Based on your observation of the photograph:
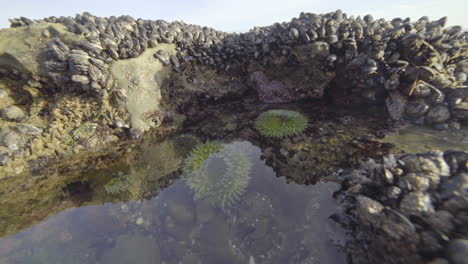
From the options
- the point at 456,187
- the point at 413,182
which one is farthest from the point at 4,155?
the point at 456,187

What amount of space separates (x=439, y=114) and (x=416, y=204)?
10.4 feet

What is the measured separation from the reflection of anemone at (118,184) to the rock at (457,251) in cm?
463

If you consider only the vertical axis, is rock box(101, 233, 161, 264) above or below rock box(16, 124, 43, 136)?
below

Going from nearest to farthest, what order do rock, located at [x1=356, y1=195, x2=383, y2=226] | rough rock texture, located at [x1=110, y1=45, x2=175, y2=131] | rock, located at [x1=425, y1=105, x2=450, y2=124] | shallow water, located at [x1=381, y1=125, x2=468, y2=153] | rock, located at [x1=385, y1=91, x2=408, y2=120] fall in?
rock, located at [x1=356, y1=195, x2=383, y2=226] < shallow water, located at [x1=381, y1=125, x2=468, y2=153] < rock, located at [x1=425, y1=105, x2=450, y2=124] < rock, located at [x1=385, y1=91, x2=408, y2=120] < rough rock texture, located at [x1=110, y1=45, x2=175, y2=131]

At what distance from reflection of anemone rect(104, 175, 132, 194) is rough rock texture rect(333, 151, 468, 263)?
12.6 ft

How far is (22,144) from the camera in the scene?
4.91m

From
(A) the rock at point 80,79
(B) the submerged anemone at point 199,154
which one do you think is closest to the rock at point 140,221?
(B) the submerged anemone at point 199,154

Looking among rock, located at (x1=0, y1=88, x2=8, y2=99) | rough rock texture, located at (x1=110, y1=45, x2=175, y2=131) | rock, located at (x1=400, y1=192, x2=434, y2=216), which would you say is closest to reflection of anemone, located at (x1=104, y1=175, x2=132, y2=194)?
rough rock texture, located at (x1=110, y1=45, x2=175, y2=131)

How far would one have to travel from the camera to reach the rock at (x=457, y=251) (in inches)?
67.5

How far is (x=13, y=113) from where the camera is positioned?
5254 millimetres

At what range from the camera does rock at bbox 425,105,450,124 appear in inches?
166

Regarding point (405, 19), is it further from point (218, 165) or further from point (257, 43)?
point (218, 165)

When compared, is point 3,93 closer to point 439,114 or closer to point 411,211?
point 411,211

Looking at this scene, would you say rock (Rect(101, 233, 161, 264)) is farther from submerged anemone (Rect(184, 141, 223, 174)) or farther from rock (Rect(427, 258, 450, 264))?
rock (Rect(427, 258, 450, 264))
